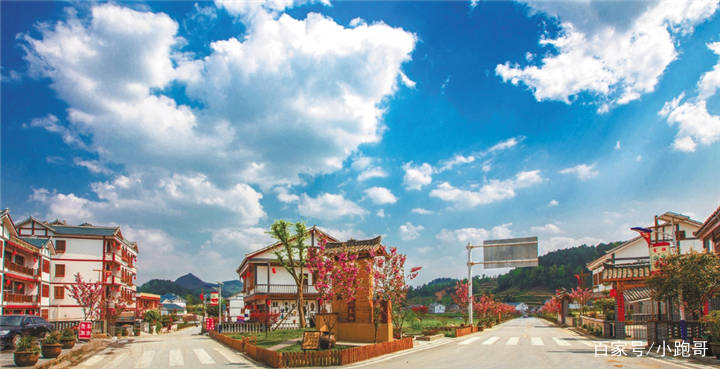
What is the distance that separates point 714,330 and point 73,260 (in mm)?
55764

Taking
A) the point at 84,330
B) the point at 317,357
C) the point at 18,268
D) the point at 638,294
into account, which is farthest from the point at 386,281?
the point at 18,268

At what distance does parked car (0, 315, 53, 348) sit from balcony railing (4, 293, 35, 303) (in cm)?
1839

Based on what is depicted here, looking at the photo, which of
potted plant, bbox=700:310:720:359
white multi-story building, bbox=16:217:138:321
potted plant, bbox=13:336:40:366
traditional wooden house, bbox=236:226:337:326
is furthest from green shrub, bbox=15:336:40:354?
white multi-story building, bbox=16:217:138:321

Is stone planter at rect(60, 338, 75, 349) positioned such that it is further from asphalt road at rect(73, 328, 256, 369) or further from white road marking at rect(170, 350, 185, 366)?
white road marking at rect(170, 350, 185, 366)

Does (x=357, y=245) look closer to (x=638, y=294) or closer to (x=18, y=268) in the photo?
(x=638, y=294)

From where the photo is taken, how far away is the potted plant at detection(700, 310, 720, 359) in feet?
60.6

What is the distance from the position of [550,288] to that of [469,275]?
132854 mm

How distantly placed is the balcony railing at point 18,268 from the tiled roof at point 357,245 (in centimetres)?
2739

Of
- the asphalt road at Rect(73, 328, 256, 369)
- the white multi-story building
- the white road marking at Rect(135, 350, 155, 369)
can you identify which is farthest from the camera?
the white multi-story building

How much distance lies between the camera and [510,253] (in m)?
38.6

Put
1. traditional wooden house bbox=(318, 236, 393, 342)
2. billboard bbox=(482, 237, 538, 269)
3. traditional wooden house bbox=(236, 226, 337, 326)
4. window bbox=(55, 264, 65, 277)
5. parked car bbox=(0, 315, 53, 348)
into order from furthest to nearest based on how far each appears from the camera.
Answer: window bbox=(55, 264, 65, 277) → traditional wooden house bbox=(236, 226, 337, 326) → billboard bbox=(482, 237, 538, 269) → traditional wooden house bbox=(318, 236, 393, 342) → parked car bbox=(0, 315, 53, 348)

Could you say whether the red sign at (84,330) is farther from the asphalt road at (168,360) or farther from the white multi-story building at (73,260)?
the white multi-story building at (73,260)

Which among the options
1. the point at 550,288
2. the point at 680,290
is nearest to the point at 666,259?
the point at 680,290

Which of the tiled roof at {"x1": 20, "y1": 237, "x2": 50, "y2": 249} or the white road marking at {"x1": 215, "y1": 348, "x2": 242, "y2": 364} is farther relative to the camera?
the tiled roof at {"x1": 20, "y1": 237, "x2": 50, "y2": 249}
